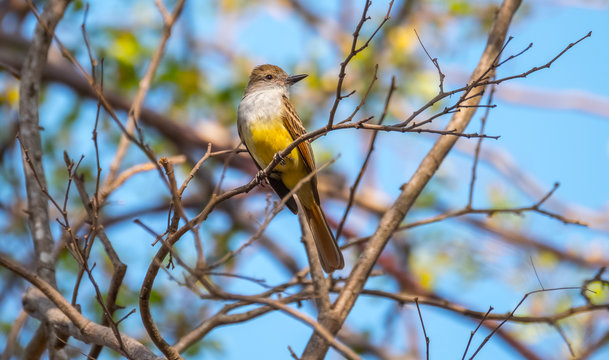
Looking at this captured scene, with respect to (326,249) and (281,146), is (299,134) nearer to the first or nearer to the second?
(281,146)

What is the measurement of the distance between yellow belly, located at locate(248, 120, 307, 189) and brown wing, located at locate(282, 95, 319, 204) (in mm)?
34

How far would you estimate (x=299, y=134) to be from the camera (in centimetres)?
474

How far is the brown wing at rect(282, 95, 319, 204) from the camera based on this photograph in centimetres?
458

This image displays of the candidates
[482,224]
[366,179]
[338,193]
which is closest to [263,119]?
[338,193]

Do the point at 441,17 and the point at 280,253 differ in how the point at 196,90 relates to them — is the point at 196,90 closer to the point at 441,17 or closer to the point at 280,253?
the point at 280,253

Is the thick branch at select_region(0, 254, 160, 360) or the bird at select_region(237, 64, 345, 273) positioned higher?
the bird at select_region(237, 64, 345, 273)

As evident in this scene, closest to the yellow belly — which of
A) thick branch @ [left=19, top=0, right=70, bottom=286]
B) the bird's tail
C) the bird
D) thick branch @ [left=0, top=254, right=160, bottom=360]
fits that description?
the bird

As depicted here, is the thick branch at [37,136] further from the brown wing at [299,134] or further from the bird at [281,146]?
the brown wing at [299,134]

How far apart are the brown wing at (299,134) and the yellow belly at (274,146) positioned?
34 mm

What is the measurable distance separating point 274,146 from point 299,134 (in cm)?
26

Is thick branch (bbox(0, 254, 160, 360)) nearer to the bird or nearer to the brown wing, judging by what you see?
the bird

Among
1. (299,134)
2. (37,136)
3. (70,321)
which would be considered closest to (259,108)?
(299,134)

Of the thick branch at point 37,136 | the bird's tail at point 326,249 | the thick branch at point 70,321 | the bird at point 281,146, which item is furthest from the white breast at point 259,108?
the thick branch at point 70,321

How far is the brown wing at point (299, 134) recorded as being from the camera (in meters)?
4.58
